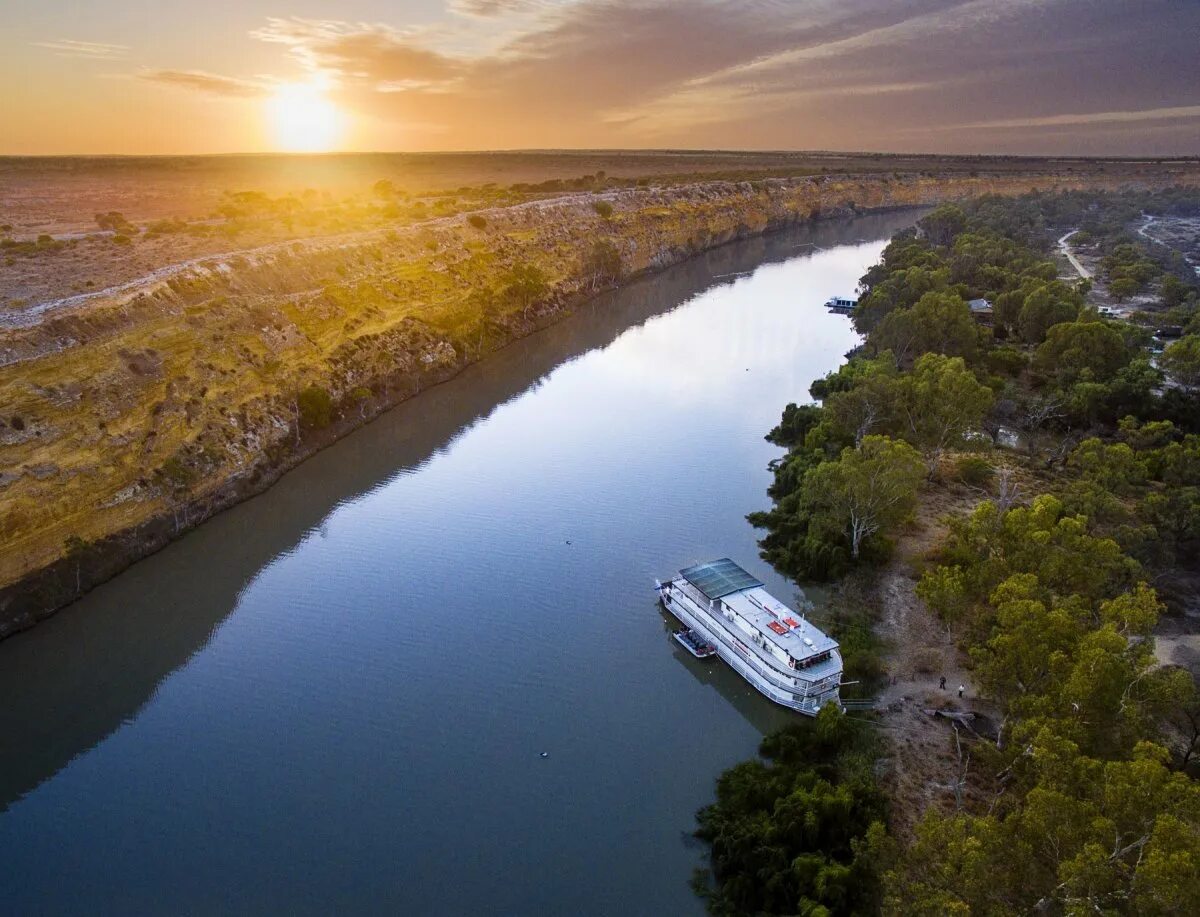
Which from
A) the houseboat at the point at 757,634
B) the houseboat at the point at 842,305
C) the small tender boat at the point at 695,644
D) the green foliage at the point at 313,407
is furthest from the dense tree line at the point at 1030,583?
the green foliage at the point at 313,407

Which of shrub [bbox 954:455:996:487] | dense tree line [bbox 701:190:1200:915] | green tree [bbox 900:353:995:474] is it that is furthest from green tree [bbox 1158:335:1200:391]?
shrub [bbox 954:455:996:487]

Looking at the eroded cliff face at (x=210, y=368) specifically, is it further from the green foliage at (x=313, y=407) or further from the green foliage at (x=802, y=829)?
the green foliage at (x=802, y=829)

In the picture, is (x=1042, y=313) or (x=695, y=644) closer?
(x=695, y=644)

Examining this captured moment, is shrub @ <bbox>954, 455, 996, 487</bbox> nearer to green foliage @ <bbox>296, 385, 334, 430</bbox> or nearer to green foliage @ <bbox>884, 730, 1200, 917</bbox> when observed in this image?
green foliage @ <bbox>884, 730, 1200, 917</bbox>

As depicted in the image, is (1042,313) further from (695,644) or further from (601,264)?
(601,264)

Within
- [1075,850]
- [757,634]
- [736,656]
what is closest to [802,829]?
[1075,850]

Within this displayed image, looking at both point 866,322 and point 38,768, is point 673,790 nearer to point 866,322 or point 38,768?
point 38,768
